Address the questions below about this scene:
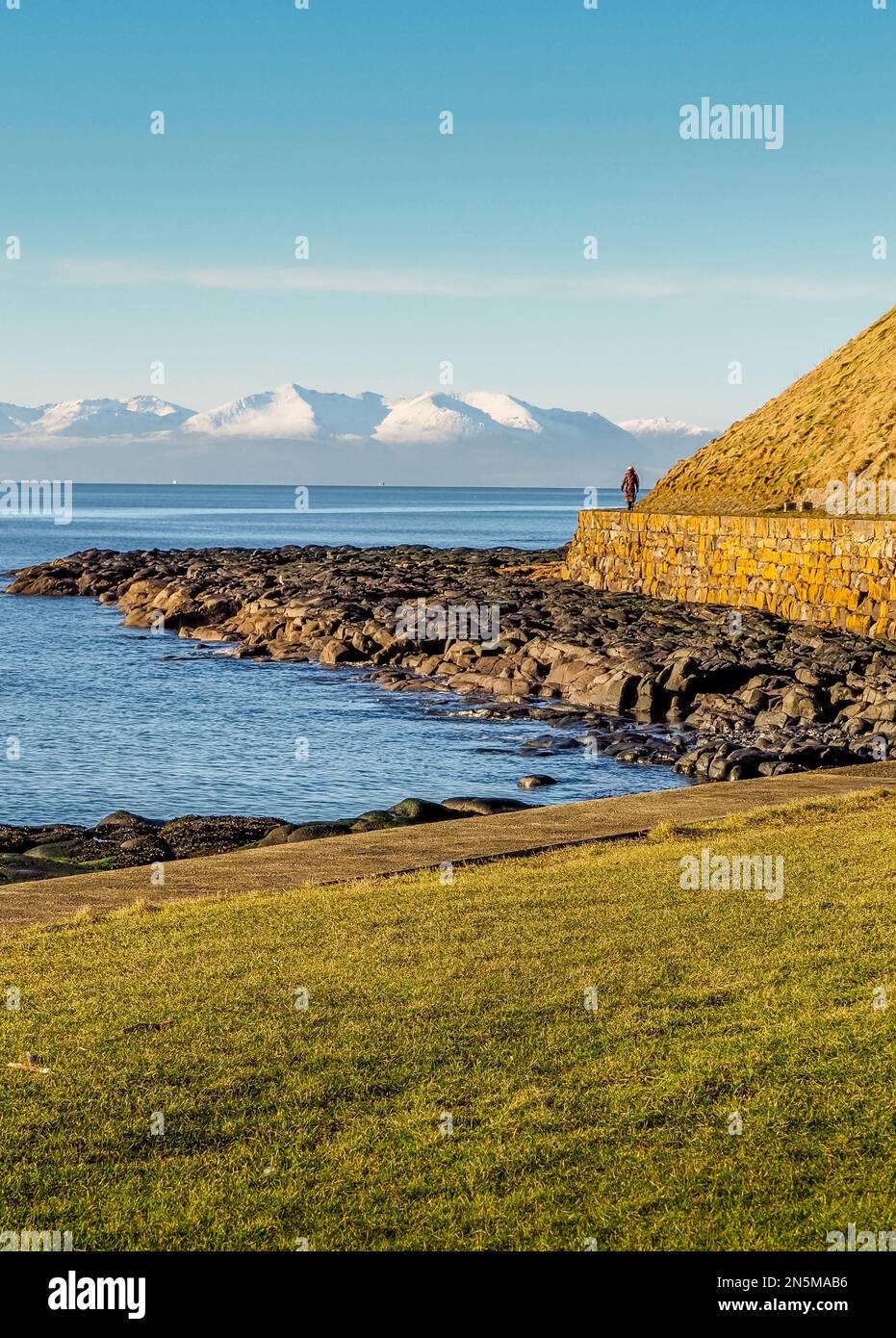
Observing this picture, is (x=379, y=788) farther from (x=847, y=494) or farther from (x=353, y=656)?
(x=847, y=494)

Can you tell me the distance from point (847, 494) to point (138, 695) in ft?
74.4

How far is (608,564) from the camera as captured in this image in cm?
5250

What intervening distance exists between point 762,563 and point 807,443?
33.1ft

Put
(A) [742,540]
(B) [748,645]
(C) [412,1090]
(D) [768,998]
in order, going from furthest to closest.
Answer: (A) [742,540] < (B) [748,645] < (D) [768,998] < (C) [412,1090]

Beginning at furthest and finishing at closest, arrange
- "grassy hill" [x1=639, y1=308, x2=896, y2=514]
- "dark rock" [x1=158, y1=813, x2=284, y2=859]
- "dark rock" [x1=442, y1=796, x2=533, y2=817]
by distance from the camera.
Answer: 1. "grassy hill" [x1=639, y1=308, x2=896, y2=514]
2. "dark rock" [x1=442, y1=796, x2=533, y2=817]
3. "dark rock" [x1=158, y1=813, x2=284, y2=859]

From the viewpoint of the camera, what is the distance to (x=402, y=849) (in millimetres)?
15156

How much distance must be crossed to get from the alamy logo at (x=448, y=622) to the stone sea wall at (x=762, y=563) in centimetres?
682

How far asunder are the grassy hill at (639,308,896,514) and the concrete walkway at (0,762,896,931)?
28.3 metres

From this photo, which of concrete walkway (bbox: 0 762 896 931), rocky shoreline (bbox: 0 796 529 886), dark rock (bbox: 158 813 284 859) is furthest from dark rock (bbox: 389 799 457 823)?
concrete walkway (bbox: 0 762 896 931)

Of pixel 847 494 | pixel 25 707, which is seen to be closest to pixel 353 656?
pixel 25 707

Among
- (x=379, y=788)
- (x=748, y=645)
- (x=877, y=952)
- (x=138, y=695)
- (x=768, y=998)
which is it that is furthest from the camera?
(x=138, y=695)

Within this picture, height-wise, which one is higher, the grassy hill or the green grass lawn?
→ the grassy hill

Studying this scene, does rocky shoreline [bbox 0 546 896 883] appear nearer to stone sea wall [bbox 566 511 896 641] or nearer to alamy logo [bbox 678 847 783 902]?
stone sea wall [bbox 566 511 896 641]

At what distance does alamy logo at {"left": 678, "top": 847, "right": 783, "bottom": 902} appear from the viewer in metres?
12.3
